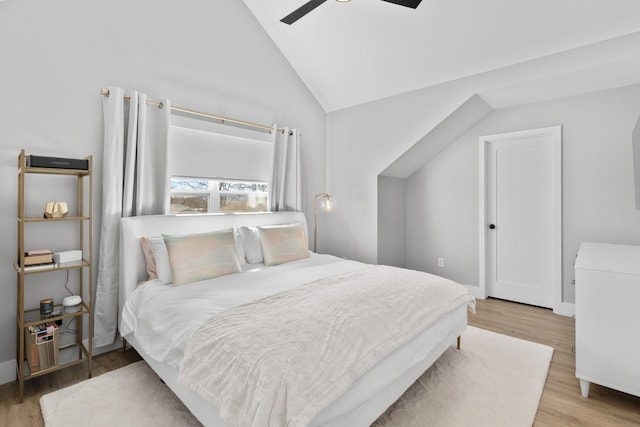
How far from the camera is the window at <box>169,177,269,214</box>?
323 cm

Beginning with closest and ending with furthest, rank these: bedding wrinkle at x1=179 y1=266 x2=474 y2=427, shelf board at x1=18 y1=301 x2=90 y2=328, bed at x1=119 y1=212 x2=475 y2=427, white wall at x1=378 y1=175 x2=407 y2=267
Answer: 1. bedding wrinkle at x1=179 y1=266 x2=474 y2=427
2. bed at x1=119 y1=212 x2=475 y2=427
3. shelf board at x1=18 y1=301 x2=90 y2=328
4. white wall at x1=378 y1=175 x2=407 y2=267

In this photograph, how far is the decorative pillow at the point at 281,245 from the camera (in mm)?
3084

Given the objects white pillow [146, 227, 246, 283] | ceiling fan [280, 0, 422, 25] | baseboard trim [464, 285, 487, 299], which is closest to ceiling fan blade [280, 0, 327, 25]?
ceiling fan [280, 0, 422, 25]

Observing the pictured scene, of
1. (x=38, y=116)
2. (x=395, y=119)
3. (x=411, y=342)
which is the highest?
(x=395, y=119)

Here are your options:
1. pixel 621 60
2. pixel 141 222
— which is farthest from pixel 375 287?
pixel 621 60

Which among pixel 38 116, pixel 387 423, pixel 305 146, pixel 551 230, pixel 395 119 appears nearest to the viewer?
pixel 387 423

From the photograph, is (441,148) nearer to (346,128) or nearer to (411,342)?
(346,128)

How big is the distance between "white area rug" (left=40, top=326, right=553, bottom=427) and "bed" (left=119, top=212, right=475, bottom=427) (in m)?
0.15

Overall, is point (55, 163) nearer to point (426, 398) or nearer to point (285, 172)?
point (285, 172)

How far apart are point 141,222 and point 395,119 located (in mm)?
2965

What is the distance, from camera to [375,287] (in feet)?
7.16

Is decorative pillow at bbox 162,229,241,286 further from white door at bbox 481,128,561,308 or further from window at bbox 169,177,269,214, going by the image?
white door at bbox 481,128,561,308

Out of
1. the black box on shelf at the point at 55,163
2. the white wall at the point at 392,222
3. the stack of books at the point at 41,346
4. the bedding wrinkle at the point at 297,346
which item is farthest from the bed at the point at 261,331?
the white wall at the point at 392,222

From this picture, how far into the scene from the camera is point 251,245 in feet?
10.4
